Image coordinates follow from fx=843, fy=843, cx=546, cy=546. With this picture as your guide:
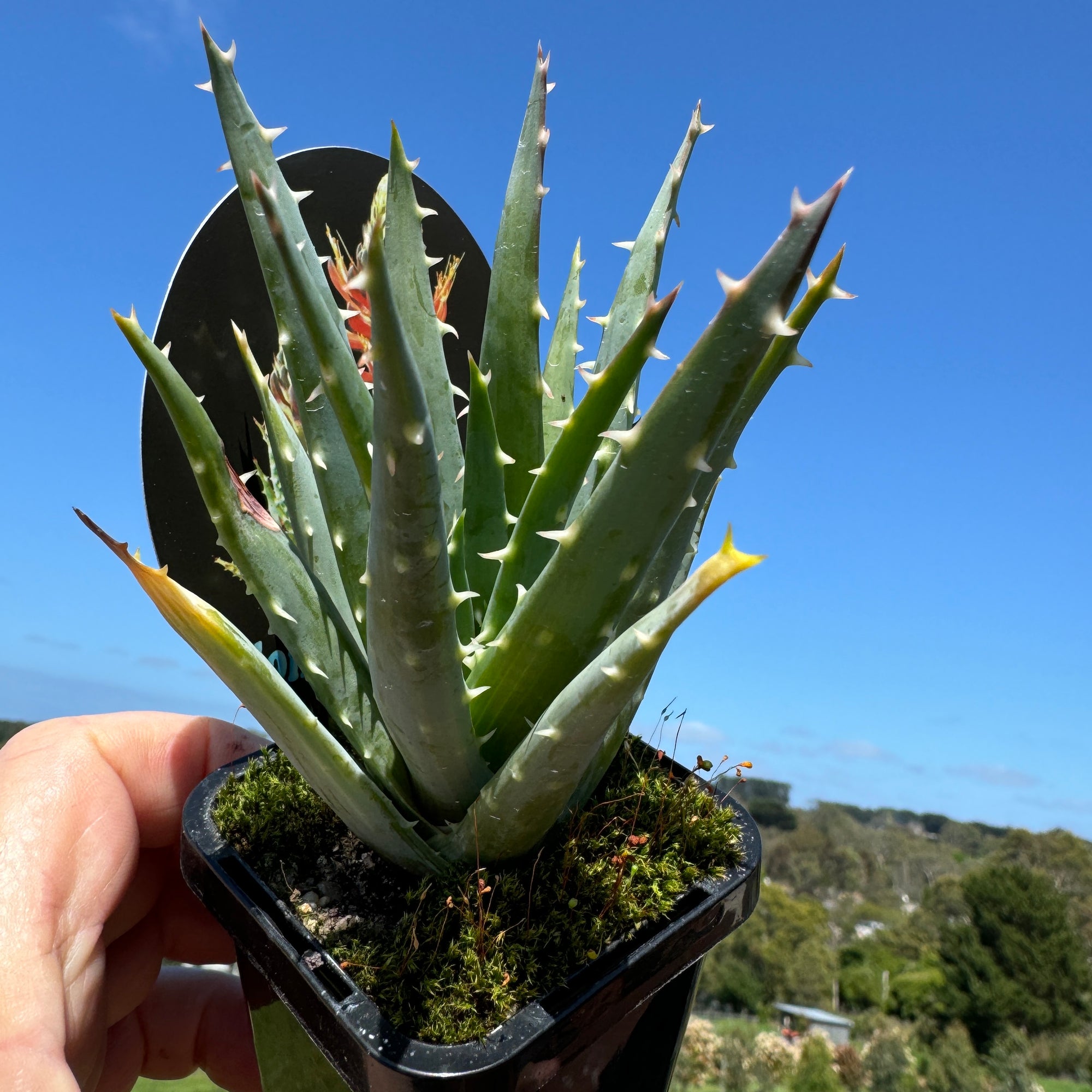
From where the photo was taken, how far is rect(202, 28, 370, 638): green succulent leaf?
81cm

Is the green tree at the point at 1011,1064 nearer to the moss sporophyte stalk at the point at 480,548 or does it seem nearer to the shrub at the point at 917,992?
the shrub at the point at 917,992

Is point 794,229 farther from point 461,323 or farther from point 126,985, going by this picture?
point 126,985

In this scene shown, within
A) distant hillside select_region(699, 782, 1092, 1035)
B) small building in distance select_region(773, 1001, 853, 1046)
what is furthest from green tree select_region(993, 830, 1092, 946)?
small building in distance select_region(773, 1001, 853, 1046)

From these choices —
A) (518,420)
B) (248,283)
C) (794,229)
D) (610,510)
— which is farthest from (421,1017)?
(248,283)

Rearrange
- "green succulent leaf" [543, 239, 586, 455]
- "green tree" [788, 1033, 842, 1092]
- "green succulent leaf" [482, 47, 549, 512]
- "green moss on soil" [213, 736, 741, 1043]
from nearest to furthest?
"green moss on soil" [213, 736, 741, 1043]
"green succulent leaf" [482, 47, 549, 512]
"green succulent leaf" [543, 239, 586, 455]
"green tree" [788, 1033, 842, 1092]

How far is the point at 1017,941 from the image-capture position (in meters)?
32.1

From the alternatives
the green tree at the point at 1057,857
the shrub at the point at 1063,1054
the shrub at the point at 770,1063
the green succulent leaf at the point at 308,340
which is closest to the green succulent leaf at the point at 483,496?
the green succulent leaf at the point at 308,340

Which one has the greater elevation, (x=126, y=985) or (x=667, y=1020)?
(x=667, y=1020)

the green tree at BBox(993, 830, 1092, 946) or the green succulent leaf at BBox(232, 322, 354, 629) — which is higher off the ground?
the green succulent leaf at BBox(232, 322, 354, 629)

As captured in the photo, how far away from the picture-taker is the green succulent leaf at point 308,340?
0.81 m

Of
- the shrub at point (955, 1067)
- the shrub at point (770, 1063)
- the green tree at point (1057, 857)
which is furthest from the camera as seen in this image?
the green tree at point (1057, 857)

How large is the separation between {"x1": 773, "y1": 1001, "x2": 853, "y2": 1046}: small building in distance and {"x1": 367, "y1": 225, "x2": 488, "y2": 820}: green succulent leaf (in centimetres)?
3876

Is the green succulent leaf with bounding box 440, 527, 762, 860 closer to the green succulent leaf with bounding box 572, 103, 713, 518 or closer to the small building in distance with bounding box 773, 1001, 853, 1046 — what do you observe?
the green succulent leaf with bounding box 572, 103, 713, 518

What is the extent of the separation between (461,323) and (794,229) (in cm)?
85
